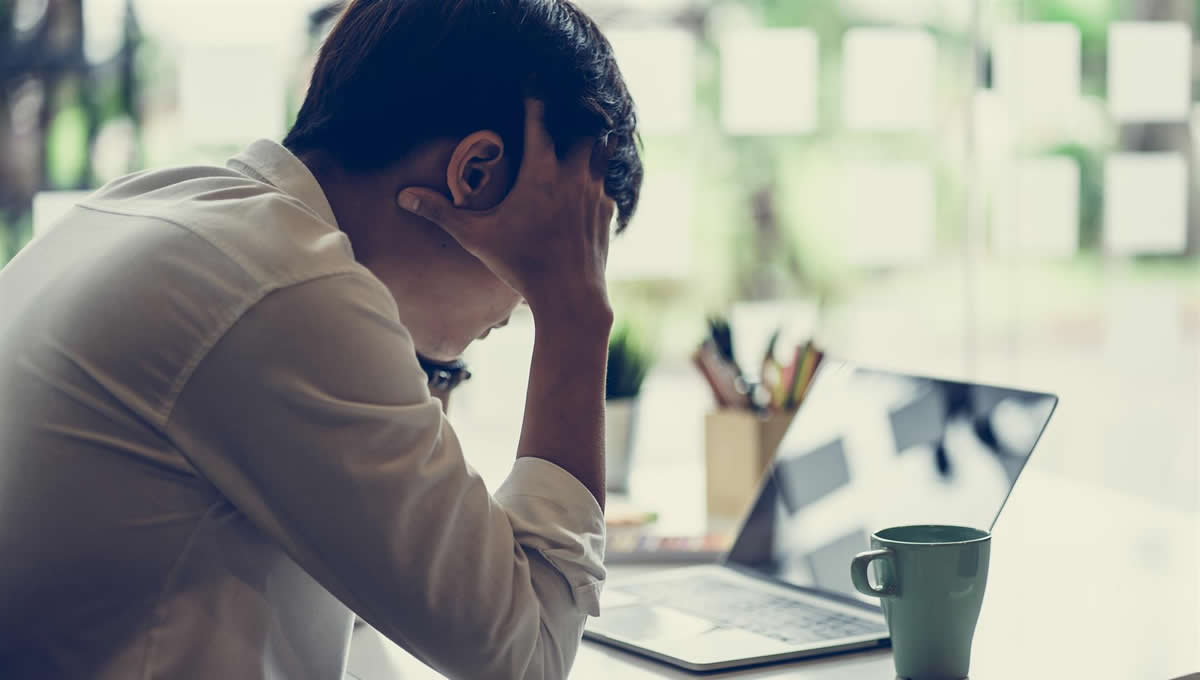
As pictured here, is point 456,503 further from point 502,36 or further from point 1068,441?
point 1068,441

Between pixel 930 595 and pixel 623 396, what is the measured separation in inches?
31.3

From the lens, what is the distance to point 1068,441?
2.88 metres

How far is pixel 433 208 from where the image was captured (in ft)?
2.88

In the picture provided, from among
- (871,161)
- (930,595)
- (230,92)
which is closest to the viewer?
(930,595)

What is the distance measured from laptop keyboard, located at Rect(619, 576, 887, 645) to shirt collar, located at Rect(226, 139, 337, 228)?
1.47 ft

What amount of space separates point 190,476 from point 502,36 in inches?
13.8

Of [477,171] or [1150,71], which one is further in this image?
[1150,71]

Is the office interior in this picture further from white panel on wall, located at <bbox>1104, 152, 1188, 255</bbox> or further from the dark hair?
the dark hair

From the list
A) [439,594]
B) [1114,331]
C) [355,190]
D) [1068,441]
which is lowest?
[1068,441]

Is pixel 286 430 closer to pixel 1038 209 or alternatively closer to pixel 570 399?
pixel 570 399

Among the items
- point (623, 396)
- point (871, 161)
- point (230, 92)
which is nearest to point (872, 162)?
point (871, 161)

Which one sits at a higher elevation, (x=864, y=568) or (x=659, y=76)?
(x=659, y=76)

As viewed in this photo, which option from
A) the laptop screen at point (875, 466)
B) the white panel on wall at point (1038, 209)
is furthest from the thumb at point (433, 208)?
Result: the white panel on wall at point (1038, 209)

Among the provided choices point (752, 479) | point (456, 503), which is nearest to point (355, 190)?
point (456, 503)
